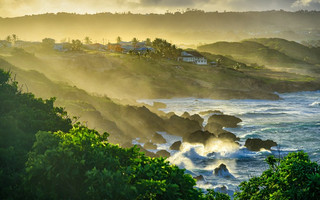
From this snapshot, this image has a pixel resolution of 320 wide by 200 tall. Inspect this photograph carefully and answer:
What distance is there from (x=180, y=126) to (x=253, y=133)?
13.1m

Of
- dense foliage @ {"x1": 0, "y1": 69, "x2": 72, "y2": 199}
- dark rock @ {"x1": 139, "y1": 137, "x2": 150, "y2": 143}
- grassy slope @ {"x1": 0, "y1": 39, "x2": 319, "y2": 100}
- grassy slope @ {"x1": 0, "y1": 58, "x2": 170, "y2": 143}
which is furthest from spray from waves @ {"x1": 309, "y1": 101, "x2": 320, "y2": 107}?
dense foliage @ {"x1": 0, "y1": 69, "x2": 72, "y2": 199}

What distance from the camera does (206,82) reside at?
375 ft

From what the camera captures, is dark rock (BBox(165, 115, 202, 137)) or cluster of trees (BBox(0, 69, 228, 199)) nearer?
cluster of trees (BBox(0, 69, 228, 199))

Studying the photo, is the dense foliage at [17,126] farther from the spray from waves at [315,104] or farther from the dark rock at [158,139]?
the spray from waves at [315,104]

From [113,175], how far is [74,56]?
11624 centimetres

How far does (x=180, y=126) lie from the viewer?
5644 cm

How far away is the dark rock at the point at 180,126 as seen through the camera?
55750mm

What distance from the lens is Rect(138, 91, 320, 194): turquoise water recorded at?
39.8m

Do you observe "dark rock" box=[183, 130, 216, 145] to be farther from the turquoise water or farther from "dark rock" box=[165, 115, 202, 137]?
"dark rock" box=[165, 115, 202, 137]

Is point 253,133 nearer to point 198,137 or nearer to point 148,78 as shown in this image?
point 198,137

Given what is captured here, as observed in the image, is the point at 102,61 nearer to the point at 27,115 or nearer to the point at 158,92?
the point at 158,92

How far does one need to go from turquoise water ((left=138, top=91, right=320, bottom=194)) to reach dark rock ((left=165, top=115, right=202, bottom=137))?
7542mm

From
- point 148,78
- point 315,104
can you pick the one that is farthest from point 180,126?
point 148,78

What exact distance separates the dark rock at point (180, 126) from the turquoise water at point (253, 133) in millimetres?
7542
